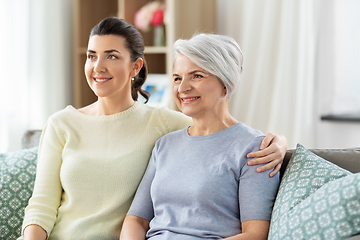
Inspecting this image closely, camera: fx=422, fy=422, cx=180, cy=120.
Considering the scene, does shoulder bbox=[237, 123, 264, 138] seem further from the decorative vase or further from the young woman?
the decorative vase

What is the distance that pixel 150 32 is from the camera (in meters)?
3.38

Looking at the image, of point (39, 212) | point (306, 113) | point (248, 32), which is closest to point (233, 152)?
point (39, 212)

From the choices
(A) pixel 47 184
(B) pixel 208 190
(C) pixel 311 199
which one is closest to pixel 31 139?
(A) pixel 47 184

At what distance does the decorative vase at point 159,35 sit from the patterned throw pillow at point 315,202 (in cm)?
207

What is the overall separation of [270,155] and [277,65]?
1.80m

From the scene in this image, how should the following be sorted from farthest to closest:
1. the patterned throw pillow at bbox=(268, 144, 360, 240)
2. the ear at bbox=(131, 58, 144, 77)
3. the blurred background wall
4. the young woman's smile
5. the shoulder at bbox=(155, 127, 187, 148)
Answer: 1. the blurred background wall
2. the ear at bbox=(131, 58, 144, 77)
3. the young woman's smile
4. the shoulder at bbox=(155, 127, 187, 148)
5. the patterned throw pillow at bbox=(268, 144, 360, 240)

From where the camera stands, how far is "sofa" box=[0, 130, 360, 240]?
3.48 ft

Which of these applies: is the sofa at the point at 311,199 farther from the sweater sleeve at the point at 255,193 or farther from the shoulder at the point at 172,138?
the shoulder at the point at 172,138

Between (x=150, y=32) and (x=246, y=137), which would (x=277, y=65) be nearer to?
(x=150, y=32)

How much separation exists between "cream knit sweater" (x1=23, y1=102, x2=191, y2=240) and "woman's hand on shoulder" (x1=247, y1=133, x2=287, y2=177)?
0.45 m

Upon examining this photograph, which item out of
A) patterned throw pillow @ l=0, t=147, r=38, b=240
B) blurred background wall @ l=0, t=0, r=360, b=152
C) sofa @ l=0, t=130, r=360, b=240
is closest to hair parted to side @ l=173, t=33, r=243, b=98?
sofa @ l=0, t=130, r=360, b=240

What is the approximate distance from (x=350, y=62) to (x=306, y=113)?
1.44ft

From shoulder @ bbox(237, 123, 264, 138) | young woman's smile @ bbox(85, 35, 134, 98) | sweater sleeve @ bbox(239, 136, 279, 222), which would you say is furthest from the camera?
young woman's smile @ bbox(85, 35, 134, 98)

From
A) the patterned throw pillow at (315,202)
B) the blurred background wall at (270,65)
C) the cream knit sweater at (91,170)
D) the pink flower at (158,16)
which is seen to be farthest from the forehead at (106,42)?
the pink flower at (158,16)
